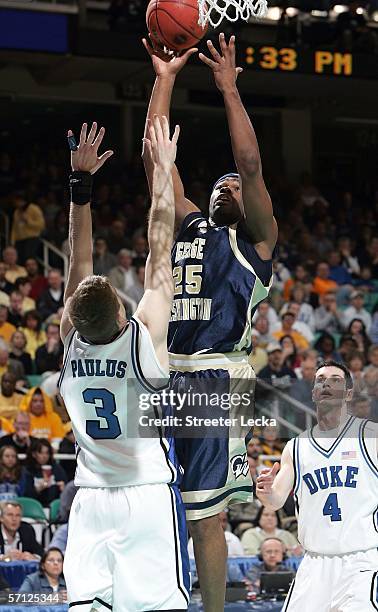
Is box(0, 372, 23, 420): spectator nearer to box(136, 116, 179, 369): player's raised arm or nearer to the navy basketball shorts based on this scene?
the navy basketball shorts

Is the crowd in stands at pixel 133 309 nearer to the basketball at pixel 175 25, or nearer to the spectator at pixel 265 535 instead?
the spectator at pixel 265 535

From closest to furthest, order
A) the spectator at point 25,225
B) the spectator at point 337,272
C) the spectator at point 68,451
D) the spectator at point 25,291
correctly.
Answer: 1. the spectator at point 68,451
2. the spectator at point 25,291
3. the spectator at point 25,225
4. the spectator at point 337,272

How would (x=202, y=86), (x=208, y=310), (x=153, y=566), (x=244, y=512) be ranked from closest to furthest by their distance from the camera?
(x=153, y=566)
(x=208, y=310)
(x=244, y=512)
(x=202, y=86)

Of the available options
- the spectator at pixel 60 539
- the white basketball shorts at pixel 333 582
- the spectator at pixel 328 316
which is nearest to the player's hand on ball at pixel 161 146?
the white basketball shorts at pixel 333 582

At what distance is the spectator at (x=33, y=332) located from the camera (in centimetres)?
1117

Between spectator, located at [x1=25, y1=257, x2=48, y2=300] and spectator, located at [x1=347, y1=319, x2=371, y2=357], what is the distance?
11.6 ft

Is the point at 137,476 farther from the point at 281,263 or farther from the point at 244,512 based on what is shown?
the point at 281,263

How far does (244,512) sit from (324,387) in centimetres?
421

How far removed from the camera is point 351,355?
11898 millimetres

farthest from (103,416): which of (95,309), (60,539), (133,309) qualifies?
(133,309)

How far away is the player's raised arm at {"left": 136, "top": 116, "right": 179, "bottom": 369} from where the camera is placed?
158 inches

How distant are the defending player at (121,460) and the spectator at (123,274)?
836 cm

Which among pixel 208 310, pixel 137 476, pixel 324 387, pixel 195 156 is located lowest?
pixel 137 476

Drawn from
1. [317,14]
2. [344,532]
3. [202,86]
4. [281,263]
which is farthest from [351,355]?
[344,532]
